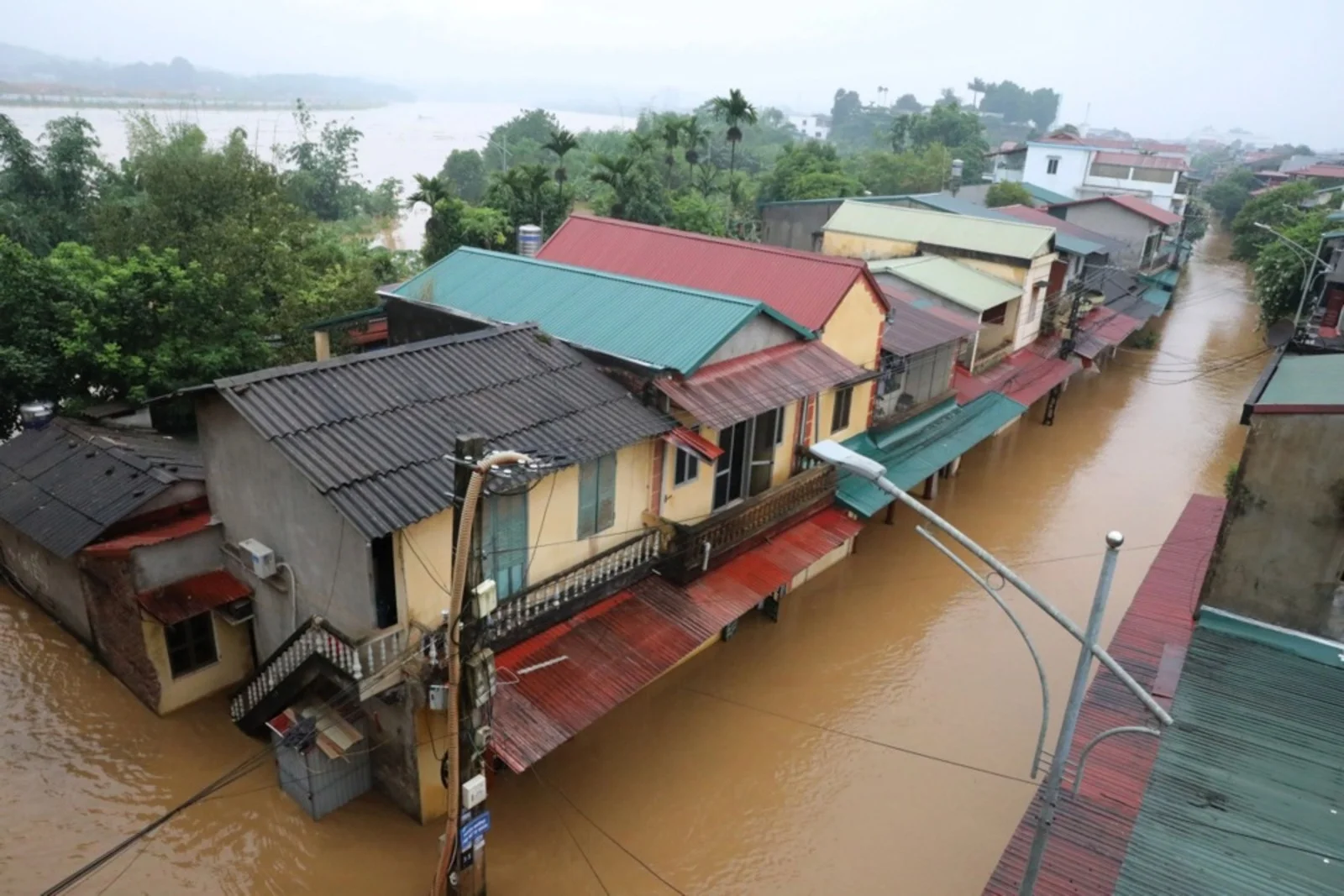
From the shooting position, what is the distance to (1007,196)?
5219 centimetres

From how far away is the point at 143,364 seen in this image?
17938mm

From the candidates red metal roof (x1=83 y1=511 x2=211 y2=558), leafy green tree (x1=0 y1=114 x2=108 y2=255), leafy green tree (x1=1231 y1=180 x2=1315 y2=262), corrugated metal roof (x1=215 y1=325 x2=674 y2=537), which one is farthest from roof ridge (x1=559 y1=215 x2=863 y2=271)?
leafy green tree (x1=1231 y1=180 x2=1315 y2=262)

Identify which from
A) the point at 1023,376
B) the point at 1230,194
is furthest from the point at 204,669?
the point at 1230,194

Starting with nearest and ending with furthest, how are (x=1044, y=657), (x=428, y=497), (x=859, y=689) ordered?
(x=428, y=497)
(x=859, y=689)
(x=1044, y=657)

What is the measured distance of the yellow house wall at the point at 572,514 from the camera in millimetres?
12391

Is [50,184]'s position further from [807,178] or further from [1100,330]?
[1100,330]

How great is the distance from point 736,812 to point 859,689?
4.44 m

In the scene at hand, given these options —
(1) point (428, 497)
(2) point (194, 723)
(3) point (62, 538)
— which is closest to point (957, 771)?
(1) point (428, 497)

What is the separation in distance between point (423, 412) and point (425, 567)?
2.18 meters

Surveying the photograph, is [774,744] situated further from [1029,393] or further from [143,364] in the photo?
[1029,393]

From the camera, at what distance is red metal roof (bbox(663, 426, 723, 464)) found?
1373cm

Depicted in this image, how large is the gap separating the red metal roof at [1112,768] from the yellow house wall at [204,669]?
12403 millimetres

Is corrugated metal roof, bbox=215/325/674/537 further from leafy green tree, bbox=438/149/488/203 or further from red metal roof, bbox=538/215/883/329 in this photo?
leafy green tree, bbox=438/149/488/203

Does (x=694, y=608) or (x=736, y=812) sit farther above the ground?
(x=694, y=608)
